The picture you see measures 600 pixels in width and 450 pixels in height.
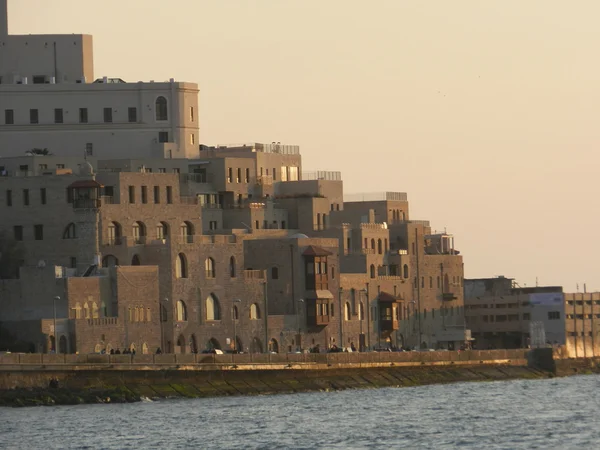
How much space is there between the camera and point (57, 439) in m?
123

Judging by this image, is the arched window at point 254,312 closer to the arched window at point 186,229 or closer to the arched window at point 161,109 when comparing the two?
the arched window at point 186,229

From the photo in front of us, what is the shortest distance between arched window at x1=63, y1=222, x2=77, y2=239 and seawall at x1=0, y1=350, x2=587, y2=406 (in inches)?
710

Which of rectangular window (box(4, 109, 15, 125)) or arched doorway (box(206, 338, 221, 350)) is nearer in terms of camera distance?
arched doorway (box(206, 338, 221, 350))

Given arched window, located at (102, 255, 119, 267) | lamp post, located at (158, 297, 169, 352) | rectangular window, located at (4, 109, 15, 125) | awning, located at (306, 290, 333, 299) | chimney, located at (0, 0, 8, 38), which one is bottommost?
lamp post, located at (158, 297, 169, 352)

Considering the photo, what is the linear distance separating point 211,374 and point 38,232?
2243 cm

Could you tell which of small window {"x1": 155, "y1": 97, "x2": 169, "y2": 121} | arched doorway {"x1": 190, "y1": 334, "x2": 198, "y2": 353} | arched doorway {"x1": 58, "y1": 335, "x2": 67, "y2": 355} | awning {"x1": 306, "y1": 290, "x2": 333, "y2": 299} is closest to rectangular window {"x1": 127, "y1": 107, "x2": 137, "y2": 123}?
small window {"x1": 155, "y1": 97, "x2": 169, "y2": 121}

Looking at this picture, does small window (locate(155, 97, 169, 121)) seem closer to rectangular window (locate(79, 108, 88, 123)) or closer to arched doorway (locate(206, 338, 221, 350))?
rectangular window (locate(79, 108, 88, 123))

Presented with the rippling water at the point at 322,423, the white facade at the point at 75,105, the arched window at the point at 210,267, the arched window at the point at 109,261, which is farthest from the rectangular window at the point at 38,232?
the rippling water at the point at 322,423

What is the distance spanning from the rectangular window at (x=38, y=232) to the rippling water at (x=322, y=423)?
23491 mm

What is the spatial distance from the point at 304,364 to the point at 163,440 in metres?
40.2

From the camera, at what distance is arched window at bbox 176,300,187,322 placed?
16900 centimetres

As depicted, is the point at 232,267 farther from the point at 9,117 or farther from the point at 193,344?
the point at 9,117

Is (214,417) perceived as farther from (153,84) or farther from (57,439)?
(153,84)

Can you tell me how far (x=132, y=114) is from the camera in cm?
18688
